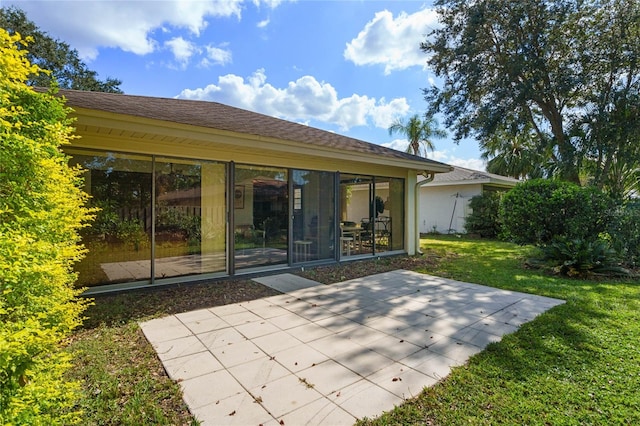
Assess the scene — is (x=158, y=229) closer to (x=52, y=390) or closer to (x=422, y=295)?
(x=52, y=390)

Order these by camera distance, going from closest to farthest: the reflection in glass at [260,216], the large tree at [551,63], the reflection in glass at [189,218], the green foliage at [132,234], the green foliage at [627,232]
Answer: the green foliage at [132,234] < the reflection in glass at [189,218] < the reflection in glass at [260,216] < the green foliage at [627,232] < the large tree at [551,63]

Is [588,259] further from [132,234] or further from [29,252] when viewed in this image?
[132,234]

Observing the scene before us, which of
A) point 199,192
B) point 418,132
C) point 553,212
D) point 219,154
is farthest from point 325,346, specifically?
point 418,132

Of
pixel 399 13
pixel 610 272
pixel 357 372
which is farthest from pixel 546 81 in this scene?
pixel 357 372

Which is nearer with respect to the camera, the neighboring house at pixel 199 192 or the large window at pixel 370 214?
the neighboring house at pixel 199 192

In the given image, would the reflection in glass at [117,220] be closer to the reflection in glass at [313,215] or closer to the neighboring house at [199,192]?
the neighboring house at [199,192]

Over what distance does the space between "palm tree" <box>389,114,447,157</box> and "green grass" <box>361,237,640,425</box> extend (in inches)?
762

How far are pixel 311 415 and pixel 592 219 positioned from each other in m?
7.91

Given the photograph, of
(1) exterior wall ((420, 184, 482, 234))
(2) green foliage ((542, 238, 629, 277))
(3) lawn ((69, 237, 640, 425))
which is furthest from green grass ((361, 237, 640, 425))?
(1) exterior wall ((420, 184, 482, 234))

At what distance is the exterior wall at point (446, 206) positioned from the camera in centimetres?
1576

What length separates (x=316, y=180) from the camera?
7.71 meters

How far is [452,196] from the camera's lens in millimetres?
16344

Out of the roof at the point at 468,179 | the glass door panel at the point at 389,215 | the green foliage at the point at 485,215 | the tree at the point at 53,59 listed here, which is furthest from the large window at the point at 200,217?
the tree at the point at 53,59

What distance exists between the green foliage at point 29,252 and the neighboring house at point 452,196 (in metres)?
15.5
